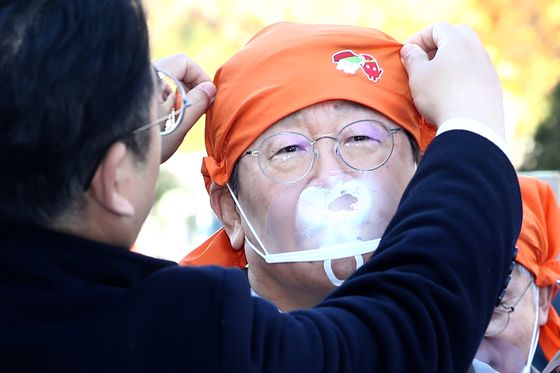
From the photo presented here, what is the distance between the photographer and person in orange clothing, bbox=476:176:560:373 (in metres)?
3.15

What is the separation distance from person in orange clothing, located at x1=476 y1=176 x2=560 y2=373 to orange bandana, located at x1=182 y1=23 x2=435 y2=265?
86cm

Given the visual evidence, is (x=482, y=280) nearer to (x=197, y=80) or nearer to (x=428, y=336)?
(x=428, y=336)

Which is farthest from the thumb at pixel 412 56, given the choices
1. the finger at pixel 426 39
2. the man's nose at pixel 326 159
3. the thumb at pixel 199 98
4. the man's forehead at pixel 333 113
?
the thumb at pixel 199 98

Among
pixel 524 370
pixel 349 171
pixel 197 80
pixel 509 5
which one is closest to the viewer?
pixel 349 171

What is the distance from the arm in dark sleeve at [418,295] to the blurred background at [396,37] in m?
7.85

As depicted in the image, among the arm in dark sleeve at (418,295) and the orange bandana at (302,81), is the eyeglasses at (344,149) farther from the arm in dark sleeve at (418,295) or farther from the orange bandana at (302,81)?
the arm in dark sleeve at (418,295)

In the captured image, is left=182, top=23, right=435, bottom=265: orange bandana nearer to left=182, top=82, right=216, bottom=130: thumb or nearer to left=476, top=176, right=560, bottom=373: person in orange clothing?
left=182, top=82, right=216, bottom=130: thumb

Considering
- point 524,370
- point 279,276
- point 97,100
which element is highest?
point 97,100

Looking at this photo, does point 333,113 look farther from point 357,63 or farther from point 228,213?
point 228,213

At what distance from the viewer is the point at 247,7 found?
548 inches

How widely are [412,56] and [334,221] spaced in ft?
1.50

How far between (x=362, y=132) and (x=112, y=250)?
104 centimetres

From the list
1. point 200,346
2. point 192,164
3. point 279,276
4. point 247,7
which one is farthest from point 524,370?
point 192,164

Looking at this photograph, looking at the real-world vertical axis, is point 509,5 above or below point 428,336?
below
